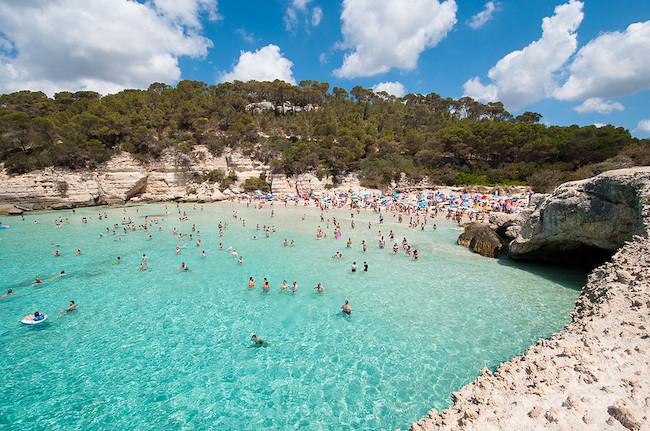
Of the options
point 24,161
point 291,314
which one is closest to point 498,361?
point 291,314

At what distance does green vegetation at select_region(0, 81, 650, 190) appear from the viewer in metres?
45.4

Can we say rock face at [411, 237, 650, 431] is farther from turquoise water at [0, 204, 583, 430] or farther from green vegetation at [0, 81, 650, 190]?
green vegetation at [0, 81, 650, 190]

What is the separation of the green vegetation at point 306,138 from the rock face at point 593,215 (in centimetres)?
2519

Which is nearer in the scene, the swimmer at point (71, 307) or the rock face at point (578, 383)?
the rock face at point (578, 383)

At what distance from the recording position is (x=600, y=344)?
6.27 metres

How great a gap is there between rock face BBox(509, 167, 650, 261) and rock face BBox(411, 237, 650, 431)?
18.0 feet

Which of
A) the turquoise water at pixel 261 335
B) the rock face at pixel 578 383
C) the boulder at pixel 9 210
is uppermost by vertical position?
the rock face at pixel 578 383

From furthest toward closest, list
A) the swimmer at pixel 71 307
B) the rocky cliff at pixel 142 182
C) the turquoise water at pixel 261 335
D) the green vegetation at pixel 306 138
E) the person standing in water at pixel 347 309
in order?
1. the green vegetation at pixel 306 138
2. the rocky cliff at pixel 142 182
3. the swimmer at pixel 71 307
4. the person standing in water at pixel 347 309
5. the turquoise water at pixel 261 335

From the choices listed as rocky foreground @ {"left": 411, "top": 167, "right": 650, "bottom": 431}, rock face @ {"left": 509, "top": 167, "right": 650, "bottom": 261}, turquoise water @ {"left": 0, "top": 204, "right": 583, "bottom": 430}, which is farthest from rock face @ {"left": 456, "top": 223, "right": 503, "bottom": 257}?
rocky foreground @ {"left": 411, "top": 167, "right": 650, "bottom": 431}

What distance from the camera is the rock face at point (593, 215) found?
11.8 m

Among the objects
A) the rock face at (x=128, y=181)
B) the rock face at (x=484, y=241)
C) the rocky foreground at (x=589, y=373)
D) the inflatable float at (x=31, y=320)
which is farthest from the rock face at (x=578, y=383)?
the rock face at (x=128, y=181)

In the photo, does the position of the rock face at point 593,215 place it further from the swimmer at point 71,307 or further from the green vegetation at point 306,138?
the green vegetation at point 306,138

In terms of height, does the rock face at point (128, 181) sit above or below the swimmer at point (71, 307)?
above

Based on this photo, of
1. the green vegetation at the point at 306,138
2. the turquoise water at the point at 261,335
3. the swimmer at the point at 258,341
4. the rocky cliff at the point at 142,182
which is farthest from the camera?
the green vegetation at the point at 306,138
